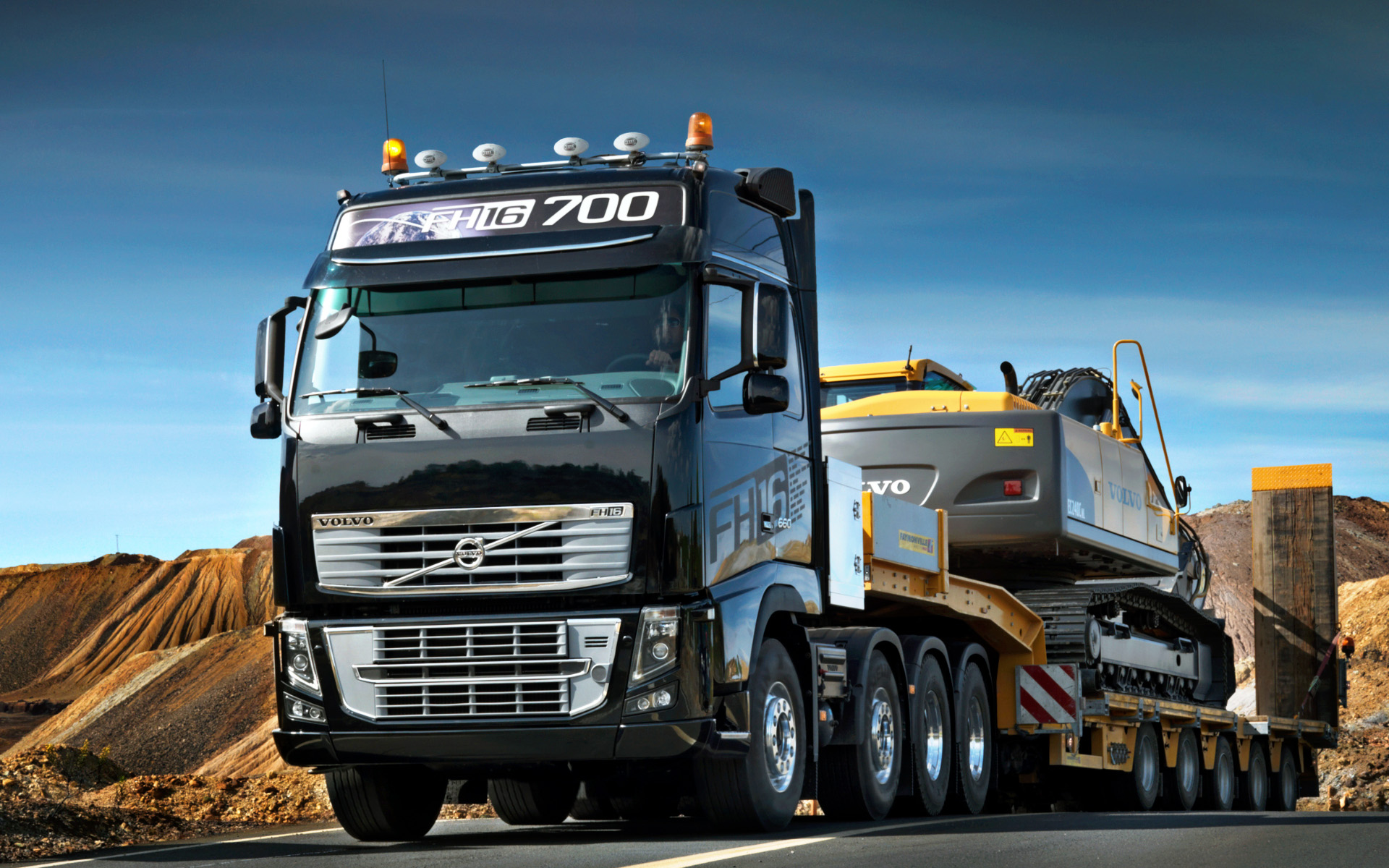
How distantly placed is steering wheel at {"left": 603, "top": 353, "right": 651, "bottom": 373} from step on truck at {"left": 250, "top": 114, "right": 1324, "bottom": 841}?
0.03 m

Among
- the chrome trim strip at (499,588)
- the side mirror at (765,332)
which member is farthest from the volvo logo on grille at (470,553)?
the side mirror at (765,332)

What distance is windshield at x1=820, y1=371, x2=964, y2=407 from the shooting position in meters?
14.5

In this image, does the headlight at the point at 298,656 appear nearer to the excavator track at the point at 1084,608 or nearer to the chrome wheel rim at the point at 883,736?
the chrome wheel rim at the point at 883,736

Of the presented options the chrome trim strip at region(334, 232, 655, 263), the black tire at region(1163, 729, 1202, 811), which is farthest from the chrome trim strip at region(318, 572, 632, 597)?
the black tire at region(1163, 729, 1202, 811)

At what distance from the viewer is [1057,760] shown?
13.5 m

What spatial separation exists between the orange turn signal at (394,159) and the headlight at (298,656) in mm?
3159

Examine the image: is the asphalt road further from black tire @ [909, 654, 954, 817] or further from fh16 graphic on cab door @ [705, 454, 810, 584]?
fh16 graphic on cab door @ [705, 454, 810, 584]

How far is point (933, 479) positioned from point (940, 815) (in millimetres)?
2869

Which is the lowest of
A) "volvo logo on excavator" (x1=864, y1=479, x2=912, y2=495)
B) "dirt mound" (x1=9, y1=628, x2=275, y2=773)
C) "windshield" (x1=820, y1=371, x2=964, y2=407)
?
"dirt mound" (x1=9, y1=628, x2=275, y2=773)

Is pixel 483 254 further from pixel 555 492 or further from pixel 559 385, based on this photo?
pixel 555 492

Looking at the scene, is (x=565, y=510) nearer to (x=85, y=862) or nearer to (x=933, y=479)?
(x=85, y=862)

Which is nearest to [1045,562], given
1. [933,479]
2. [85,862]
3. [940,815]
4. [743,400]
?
[933,479]

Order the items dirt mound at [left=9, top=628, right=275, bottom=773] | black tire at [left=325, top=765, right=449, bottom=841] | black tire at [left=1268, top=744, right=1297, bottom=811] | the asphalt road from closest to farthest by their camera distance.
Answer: the asphalt road → black tire at [left=325, top=765, right=449, bottom=841] → black tire at [left=1268, top=744, right=1297, bottom=811] → dirt mound at [left=9, top=628, right=275, bottom=773]

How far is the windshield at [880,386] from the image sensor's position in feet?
47.7
